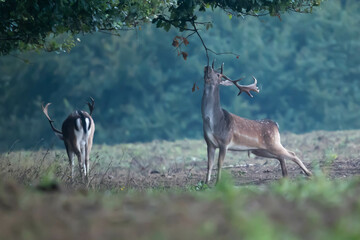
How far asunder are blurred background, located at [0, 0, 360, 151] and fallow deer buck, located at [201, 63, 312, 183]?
24.7 m

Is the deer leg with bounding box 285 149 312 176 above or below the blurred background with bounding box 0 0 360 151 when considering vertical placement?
below

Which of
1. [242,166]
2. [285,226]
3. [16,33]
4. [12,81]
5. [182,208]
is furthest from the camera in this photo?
[12,81]

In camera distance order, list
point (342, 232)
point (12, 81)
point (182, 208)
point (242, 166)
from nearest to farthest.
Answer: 1. point (342, 232)
2. point (182, 208)
3. point (242, 166)
4. point (12, 81)

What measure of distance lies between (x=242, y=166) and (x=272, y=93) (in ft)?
76.3

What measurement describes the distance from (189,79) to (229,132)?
26.1 metres

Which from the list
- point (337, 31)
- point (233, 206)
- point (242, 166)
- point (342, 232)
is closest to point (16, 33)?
point (242, 166)

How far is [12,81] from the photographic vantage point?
118 ft

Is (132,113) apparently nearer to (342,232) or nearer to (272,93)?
(272,93)

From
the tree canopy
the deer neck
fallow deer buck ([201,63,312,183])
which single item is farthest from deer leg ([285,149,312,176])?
the tree canopy

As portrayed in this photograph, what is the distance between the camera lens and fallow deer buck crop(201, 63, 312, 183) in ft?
37.7

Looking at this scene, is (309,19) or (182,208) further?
(309,19)

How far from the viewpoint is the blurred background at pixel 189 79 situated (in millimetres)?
36500

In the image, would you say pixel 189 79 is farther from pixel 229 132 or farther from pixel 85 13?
pixel 85 13

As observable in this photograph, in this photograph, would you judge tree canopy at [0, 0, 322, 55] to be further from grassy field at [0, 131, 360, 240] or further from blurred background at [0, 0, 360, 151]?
blurred background at [0, 0, 360, 151]
